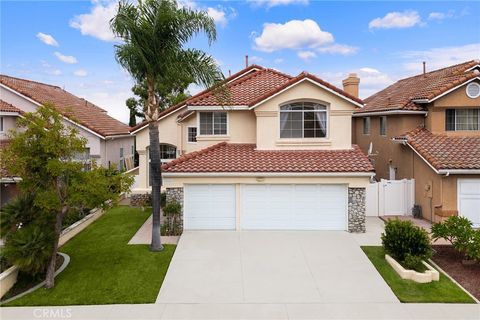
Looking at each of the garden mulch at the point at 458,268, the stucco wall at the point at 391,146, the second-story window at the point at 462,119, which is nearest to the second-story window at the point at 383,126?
the stucco wall at the point at 391,146

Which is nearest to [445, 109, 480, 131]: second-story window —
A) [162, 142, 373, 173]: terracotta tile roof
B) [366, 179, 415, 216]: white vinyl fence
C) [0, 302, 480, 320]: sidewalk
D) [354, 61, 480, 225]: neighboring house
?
[354, 61, 480, 225]: neighboring house

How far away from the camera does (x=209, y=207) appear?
54.6 feet

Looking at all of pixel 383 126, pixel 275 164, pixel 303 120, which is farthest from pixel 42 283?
pixel 383 126

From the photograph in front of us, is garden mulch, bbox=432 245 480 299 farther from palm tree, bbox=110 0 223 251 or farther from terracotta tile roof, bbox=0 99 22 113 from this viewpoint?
terracotta tile roof, bbox=0 99 22 113

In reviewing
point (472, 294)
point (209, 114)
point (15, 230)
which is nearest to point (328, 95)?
point (209, 114)

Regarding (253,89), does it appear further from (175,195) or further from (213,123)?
(175,195)

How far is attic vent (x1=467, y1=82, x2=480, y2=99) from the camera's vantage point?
63.2 feet

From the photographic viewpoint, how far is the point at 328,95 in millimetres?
18016

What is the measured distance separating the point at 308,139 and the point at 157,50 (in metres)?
8.31

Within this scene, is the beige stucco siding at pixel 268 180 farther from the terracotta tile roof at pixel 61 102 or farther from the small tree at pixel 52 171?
the terracotta tile roof at pixel 61 102

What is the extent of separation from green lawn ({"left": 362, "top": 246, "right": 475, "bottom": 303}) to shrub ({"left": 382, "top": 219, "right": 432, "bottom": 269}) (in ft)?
1.92

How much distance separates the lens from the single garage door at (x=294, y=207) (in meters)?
16.5

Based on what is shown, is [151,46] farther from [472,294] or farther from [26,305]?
[472,294]

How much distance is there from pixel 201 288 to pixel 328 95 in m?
10.9
